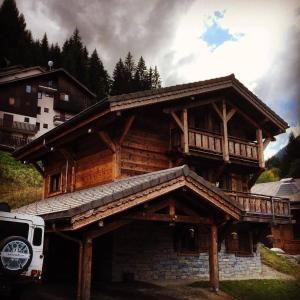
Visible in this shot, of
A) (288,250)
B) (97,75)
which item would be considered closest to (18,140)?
(288,250)

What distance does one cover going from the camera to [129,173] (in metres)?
16.3

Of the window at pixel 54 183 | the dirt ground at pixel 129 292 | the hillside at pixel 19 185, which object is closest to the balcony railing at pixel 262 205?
the dirt ground at pixel 129 292

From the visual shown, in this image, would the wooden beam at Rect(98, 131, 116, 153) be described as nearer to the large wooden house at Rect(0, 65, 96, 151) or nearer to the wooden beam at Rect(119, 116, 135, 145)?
the wooden beam at Rect(119, 116, 135, 145)

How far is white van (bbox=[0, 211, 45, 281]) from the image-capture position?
8.35m

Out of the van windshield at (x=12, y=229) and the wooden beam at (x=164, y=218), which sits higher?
the wooden beam at (x=164, y=218)

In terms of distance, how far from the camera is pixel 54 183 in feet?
68.4

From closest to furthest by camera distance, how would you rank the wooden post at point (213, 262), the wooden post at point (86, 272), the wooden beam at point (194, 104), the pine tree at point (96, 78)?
the wooden post at point (86, 272), the wooden post at point (213, 262), the wooden beam at point (194, 104), the pine tree at point (96, 78)

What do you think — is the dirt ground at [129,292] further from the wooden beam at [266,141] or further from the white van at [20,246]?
→ the wooden beam at [266,141]

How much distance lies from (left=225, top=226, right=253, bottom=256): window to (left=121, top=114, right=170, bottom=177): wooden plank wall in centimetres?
490

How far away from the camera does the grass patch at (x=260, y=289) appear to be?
15148mm

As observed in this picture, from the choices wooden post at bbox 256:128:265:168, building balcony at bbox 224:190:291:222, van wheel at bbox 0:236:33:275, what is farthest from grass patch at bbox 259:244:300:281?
van wheel at bbox 0:236:33:275

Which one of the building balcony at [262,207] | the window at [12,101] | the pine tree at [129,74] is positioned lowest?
the building balcony at [262,207]

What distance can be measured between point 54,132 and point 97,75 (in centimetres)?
4340

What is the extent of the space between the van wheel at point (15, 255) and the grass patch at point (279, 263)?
1612 cm
